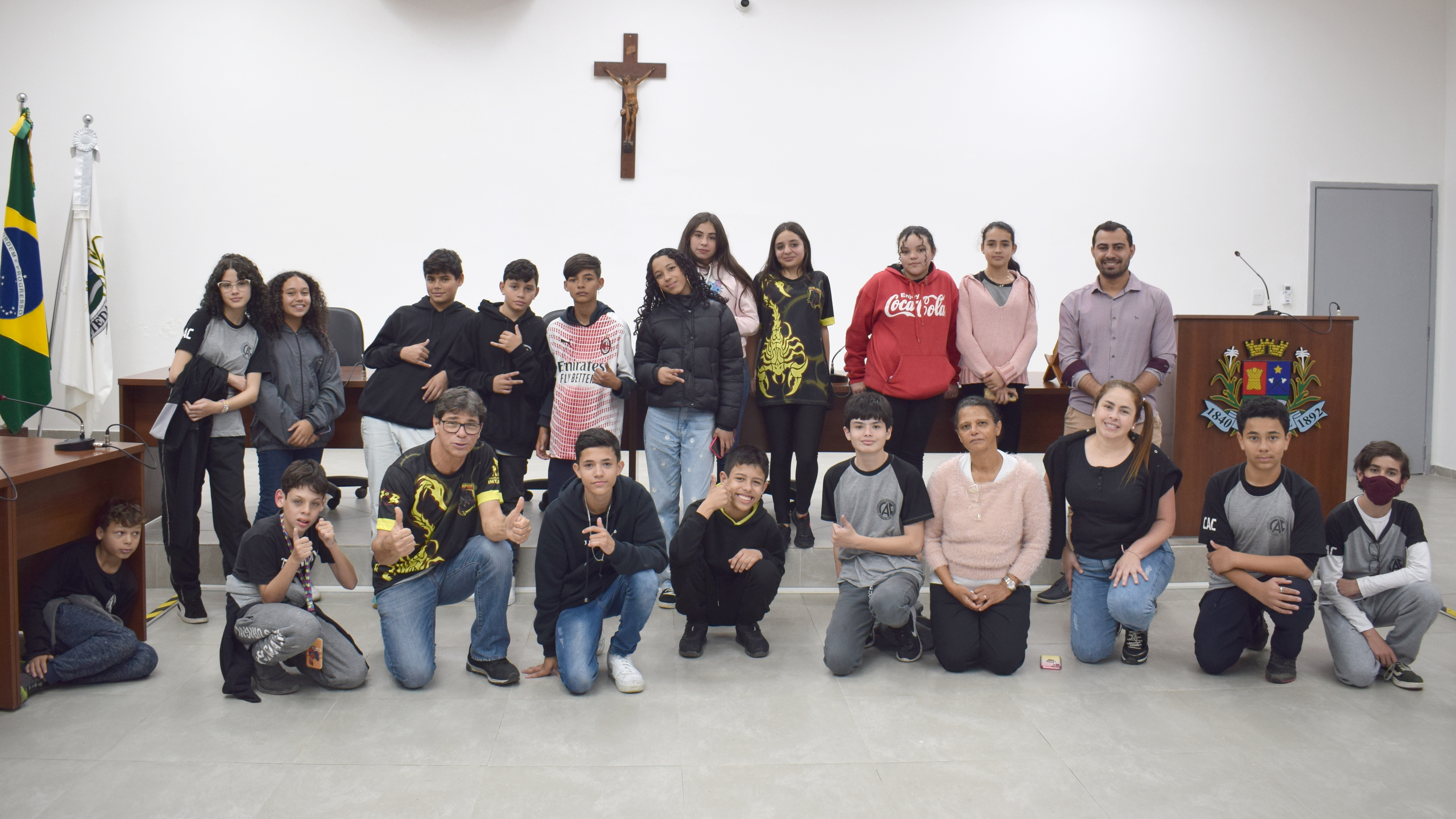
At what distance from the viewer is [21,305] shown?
5629 millimetres

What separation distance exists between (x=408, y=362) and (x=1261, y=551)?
2.96m

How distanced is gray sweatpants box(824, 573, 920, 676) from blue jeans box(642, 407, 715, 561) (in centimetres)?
77

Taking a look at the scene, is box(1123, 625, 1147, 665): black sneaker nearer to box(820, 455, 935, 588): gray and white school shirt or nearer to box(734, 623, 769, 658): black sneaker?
box(820, 455, 935, 588): gray and white school shirt

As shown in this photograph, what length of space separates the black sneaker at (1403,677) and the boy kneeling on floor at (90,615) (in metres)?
3.65

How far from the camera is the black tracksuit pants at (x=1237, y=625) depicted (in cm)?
288

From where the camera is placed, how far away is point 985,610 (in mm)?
2979

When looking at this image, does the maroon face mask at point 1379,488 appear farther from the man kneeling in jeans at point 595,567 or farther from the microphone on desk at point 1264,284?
the microphone on desk at point 1264,284

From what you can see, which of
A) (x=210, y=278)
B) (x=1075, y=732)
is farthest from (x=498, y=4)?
(x=1075, y=732)

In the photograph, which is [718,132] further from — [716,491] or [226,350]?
[716,491]

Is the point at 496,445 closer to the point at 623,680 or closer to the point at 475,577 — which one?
the point at 475,577

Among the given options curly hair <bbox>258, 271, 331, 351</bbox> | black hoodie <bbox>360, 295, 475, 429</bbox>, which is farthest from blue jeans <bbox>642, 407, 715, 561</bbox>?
curly hair <bbox>258, 271, 331, 351</bbox>

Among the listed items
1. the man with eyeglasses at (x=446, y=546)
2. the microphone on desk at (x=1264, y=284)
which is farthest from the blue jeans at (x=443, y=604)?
the microphone on desk at (x=1264, y=284)

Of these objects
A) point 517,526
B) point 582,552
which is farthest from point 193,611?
point 582,552

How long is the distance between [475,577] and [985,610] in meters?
1.56
